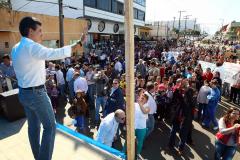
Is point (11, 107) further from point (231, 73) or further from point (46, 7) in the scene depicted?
point (46, 7)

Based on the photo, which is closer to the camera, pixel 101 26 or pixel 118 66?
pixel 118 66

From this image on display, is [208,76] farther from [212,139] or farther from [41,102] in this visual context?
[41,102]

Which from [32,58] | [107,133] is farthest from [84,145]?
[32,58]

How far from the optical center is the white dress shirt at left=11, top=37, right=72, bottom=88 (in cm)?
234

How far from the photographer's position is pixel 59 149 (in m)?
4.01

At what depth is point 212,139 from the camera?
7.45 meters

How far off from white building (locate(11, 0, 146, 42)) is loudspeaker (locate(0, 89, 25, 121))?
1884 cm

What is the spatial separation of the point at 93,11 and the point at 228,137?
30.1 meters

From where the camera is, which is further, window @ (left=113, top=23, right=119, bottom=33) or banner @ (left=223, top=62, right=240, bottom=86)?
window @ (left=113, top=23, right=119, bottom=33)

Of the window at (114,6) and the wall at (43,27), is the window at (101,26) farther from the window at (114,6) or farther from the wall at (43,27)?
the wall at (43,27)

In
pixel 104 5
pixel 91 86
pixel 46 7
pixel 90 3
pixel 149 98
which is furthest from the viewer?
pixel 104 5

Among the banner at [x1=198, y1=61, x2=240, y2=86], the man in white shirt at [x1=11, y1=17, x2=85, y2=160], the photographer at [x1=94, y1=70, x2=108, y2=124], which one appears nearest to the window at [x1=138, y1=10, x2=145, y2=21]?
the banner at [x1=198, y1=61, x2=240, y2=86]

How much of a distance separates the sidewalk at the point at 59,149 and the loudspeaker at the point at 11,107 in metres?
0.95

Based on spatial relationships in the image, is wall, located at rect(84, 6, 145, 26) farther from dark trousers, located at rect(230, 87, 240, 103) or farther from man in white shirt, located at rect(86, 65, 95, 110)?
dark trousers, located at rect(230, 87, 240, 103)
